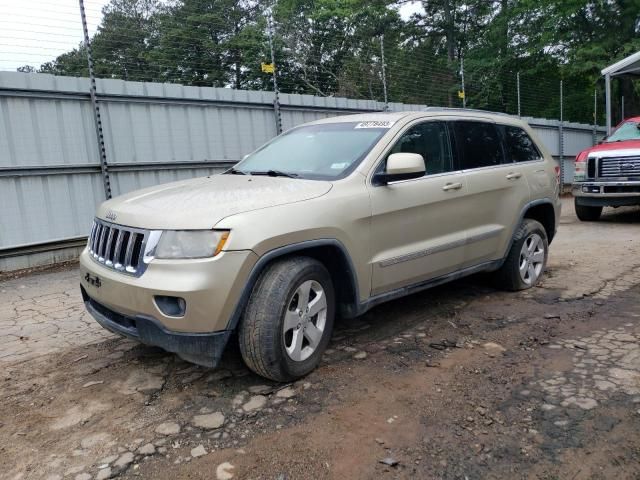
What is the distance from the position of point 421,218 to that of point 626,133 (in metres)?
7.94

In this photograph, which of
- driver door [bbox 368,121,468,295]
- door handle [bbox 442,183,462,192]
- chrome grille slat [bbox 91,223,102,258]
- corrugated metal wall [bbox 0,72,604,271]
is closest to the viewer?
chrome grille slat [bbox 91,223,102,258]

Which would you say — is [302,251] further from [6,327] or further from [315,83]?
[315,83]

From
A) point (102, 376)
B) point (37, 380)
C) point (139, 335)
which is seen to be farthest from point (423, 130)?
point (37, 380)

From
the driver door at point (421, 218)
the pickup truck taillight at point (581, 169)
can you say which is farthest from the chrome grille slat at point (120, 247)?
the pickup truck taillight at point (581, 169)

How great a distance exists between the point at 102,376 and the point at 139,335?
69 centimetres

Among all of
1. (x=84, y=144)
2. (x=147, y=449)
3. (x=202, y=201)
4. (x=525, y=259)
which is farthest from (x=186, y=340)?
(x=84, y=144)

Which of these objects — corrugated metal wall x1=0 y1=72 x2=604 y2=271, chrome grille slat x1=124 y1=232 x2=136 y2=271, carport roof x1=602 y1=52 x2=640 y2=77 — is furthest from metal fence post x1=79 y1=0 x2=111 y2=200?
carport roof x1=602 y1=52 x2=640 y2=77

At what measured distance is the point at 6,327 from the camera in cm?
464

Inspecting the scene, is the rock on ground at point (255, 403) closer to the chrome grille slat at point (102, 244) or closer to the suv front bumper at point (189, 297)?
the suv front bumper at point (189, 297)

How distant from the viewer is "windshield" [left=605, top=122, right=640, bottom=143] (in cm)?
967

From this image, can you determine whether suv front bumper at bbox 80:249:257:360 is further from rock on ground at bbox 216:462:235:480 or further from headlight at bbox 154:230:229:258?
rock on ground at bbox 216:462:235:480

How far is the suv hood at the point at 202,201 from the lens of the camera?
116 inches

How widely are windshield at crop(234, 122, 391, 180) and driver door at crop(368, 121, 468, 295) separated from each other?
0.71 ft

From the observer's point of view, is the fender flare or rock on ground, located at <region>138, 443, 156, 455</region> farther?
the fender flare
